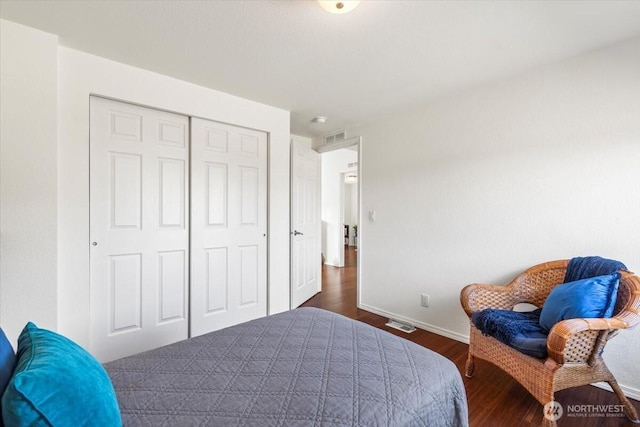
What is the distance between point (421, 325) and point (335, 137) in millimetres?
2454

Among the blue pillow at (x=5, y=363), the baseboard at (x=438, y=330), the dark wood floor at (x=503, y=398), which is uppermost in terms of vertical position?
the blue pillow at (x=5, y=363)

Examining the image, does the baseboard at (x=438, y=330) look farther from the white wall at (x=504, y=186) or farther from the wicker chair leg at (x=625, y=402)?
the wicker chair leg at (x=625, y=402)

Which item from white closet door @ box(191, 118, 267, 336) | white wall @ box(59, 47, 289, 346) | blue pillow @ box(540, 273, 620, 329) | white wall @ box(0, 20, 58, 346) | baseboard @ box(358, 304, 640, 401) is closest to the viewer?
blue pillow @ box(540, 273, 620, 329)

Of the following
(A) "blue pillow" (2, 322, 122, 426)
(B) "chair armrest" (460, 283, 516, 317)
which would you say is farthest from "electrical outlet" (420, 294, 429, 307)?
(A) "blue pillow" (2, 322, 122, 426)

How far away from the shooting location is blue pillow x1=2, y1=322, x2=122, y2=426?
58 cm

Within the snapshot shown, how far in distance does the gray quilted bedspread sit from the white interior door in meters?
2.06

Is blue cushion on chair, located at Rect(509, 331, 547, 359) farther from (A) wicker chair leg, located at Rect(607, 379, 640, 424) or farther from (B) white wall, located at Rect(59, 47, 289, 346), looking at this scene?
(B) white wall, located at Rect(59, 47, 289, 346)

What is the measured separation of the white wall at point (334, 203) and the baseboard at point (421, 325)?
2.41m

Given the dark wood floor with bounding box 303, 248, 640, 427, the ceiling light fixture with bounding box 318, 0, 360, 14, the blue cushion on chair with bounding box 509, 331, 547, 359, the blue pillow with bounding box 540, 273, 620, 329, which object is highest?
the ceiling light fixture with bounding box 318, 0, 360, 14

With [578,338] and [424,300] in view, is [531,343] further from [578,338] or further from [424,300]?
[424,300]

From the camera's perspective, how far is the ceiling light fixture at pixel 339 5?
1420 millimetres

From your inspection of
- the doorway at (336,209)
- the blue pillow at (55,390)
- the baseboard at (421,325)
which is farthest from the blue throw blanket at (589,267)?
the doorway at (336,209)

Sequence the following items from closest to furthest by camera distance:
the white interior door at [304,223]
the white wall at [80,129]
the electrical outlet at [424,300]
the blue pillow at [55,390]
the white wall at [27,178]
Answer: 1. the blue pillow at [55,390]
2. the white wall at [27,178]
3. the white wall at [80,129]
4. the electrical outlet at [424,300]
5. the white interior door at [304,223]

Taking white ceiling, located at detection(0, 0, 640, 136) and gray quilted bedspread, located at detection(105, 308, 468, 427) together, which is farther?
white ceiling, located at detection(0, 0, 640, 136)
